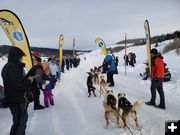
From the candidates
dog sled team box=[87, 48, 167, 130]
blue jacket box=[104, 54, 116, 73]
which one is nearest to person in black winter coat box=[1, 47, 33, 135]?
dog sled team box=[87, 48, 167, 130]

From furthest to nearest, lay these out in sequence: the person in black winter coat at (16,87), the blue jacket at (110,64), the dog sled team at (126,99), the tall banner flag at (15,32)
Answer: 1. the blue jacket at (110,64)
2. the tall banner flag at (15,32)
3. the dog sled team at (126,99)
4. the person in black winter coat at (16,87)

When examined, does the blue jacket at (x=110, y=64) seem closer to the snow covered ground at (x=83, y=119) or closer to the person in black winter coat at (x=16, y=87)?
the snow covered ground at (x=83, y=119)

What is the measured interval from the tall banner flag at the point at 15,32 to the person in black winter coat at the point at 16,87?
422 cm

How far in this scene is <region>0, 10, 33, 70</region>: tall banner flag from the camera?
29.3 ft

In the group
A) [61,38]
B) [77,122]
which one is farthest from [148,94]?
[61,38]

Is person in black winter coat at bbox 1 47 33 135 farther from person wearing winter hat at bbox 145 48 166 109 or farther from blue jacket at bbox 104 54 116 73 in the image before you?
blue jacket at bbox 104 54 116 73

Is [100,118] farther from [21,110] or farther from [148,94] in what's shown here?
[148,94]

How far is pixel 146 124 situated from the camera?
255 inches

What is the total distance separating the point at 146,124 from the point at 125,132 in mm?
812

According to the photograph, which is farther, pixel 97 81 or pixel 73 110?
pixel 97 81

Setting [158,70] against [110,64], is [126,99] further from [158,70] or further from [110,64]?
[110,64]

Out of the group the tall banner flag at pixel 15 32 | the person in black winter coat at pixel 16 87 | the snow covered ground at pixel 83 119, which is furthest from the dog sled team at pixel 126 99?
the tall banner flag at pixel 15 32

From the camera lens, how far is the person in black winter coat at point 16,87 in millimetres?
4730

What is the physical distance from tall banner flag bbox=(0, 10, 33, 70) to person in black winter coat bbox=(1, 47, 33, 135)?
422 cm
